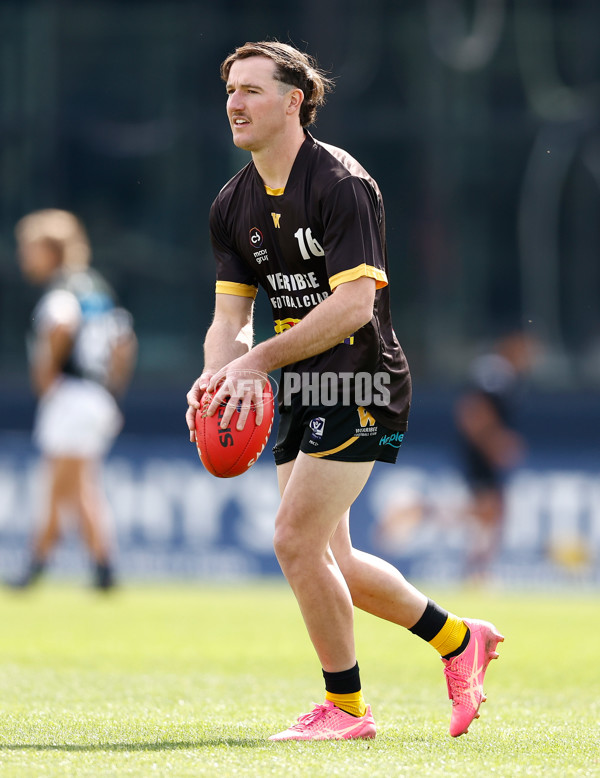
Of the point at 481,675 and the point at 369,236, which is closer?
the point at 369,236

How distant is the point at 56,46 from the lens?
1767cm

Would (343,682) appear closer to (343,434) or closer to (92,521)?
(343,434)

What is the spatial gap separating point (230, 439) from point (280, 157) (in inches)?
39.5

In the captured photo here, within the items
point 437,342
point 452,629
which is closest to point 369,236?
point 452,629

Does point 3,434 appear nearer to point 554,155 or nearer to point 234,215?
point 554,155

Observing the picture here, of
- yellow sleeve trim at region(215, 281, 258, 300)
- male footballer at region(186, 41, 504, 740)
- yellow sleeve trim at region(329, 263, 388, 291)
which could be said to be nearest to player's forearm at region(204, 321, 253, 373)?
male footballer at region(186, 41, 504, 740)

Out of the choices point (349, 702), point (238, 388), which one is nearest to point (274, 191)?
point (238, 388)

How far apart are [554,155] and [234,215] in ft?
43.0

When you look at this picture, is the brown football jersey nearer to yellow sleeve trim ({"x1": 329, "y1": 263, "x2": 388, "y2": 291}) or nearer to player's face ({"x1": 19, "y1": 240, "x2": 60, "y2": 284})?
yellow sleeve trim ({"x1": 329, "y1": 263, "x2": 388, "y2": 291})

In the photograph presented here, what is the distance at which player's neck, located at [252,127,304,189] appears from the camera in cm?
495

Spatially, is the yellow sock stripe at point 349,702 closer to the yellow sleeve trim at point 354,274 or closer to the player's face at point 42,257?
the yellow sleeve trim at point 354,274

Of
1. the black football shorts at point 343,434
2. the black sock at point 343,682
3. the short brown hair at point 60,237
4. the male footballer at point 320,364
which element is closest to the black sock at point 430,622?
the male footballer at point 320,364

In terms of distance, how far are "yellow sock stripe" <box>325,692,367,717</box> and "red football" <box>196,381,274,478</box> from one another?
2.78 ft

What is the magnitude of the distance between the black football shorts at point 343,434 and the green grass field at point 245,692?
3.19ft
